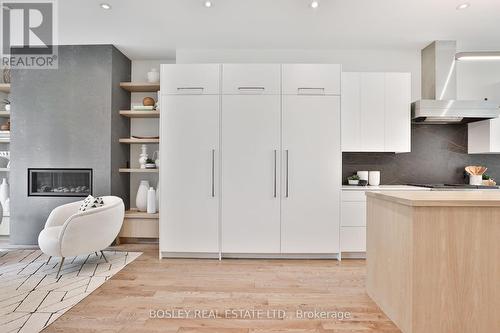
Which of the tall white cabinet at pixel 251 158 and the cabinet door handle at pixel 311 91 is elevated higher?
the cabinet door handle at pixel 311 91

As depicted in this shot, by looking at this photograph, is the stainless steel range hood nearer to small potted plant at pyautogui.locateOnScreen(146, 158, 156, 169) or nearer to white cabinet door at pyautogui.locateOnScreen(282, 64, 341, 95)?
white cabinet door at pyautogui.locateOnScreen(282, 64, 341, 95)

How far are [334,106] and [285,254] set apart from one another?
1.88 m

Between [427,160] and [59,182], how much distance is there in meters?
5.18

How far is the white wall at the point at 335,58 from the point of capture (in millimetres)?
3924

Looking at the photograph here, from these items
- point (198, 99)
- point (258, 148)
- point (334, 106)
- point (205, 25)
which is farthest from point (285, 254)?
point (205, 25)

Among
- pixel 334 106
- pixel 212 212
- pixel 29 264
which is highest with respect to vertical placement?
pixel 334 106

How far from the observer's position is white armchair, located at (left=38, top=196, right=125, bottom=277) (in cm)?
283

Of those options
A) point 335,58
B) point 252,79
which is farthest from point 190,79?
point 335,58

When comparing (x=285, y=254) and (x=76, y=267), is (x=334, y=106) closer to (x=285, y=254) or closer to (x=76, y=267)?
(x=285, y=254)

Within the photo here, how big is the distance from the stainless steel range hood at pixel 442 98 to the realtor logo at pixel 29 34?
4438 mm

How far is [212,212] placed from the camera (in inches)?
133

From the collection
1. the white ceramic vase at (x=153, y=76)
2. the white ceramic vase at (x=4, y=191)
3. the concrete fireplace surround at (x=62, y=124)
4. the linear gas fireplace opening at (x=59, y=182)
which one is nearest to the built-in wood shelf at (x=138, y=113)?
the concrete fireplace surround at (x=62, y=124)

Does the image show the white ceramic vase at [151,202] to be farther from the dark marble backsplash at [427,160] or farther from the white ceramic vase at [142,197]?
the dark marble backsplash at [427,160]

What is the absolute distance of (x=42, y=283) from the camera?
2686 mm
